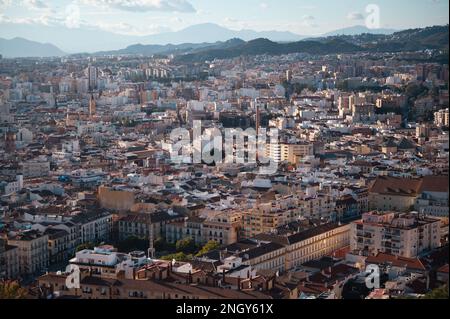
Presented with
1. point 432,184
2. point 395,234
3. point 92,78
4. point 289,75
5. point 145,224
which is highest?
point 289,75

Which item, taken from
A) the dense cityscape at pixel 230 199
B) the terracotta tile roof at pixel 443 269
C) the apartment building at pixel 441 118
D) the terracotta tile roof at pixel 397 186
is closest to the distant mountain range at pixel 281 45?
the dense cityscape at pixel 230 199

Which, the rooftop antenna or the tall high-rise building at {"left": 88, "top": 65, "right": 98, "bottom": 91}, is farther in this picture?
the tall high-rise building at {"left": 88, "top": 65, "right": 98, "bottom": 91}

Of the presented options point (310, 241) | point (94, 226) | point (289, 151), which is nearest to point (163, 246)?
point (94, 226)

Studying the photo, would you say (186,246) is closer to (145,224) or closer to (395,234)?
(145,224)

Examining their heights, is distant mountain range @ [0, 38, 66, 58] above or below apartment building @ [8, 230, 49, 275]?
above

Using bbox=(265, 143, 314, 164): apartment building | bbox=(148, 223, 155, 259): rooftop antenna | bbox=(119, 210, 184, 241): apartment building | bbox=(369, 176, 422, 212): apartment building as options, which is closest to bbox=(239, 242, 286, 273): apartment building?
bbox=(148, 223, 155, 259): rooftop antenna

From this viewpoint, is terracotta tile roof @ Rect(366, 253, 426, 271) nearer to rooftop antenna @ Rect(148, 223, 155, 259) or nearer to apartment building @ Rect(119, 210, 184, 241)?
rooftop antenna @ Rect(148, 223, 155, 259)
